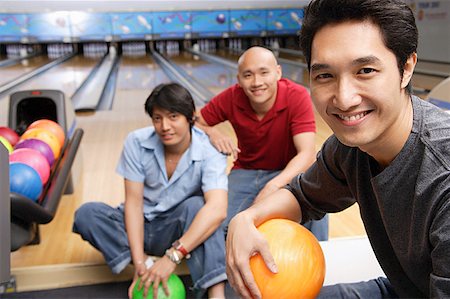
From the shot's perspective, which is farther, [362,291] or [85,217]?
[85,217]

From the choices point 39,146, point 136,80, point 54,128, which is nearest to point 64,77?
point 136,80

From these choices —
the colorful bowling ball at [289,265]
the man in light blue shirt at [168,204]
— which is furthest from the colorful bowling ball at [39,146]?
the colorful bowling ball at [289,265]

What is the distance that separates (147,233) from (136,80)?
5064 mm

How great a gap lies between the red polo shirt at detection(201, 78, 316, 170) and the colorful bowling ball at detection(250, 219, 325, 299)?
2.74ft

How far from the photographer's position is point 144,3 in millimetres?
6125

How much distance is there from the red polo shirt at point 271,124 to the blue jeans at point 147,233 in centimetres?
42

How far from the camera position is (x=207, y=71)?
23.9 ft

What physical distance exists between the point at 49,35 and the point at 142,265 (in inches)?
309

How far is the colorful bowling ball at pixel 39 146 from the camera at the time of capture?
2.18 m

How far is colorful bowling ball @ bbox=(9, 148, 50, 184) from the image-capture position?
2.00 m

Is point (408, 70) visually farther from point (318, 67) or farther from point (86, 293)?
point (86, 293)

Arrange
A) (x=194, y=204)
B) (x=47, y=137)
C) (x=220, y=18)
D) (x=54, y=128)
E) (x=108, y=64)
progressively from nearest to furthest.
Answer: (x=194, y=204) < (x=47, y=137) < (x=54, y=128) < (x=108, y=64) < (x=220, y=18)

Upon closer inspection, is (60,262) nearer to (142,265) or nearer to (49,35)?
(142,265)

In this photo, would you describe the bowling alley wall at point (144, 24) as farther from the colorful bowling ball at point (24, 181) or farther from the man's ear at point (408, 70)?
the man's ear at point (408, 70)
